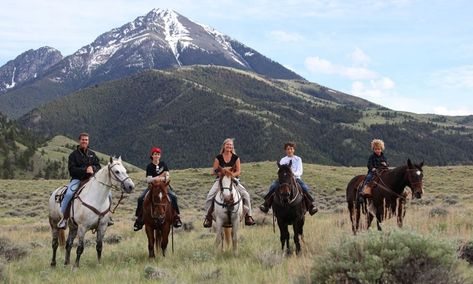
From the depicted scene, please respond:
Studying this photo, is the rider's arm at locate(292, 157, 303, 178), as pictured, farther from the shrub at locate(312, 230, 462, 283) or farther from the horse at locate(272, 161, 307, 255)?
the shrub at locate(312, 230, 462, 283)

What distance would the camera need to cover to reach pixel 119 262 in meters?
12.8

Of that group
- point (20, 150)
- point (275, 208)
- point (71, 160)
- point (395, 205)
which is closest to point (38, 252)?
point (71, 160)

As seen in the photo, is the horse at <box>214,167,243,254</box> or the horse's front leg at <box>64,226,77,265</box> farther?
the horse at <box>214,167,243,254</box>

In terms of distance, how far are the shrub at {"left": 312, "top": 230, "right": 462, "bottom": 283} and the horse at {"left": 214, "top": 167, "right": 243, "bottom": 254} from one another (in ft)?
20.0

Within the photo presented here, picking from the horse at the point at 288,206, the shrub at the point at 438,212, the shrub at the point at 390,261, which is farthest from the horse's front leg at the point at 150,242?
the shrub at the point at 438,212

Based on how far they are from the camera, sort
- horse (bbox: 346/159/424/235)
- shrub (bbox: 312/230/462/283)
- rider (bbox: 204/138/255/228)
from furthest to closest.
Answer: rider (bbox: 204/138/255/228) < horse (bbox: 346/159/424/235) < shrub (bbox: 312/230/462/283)

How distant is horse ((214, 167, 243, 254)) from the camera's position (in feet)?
43.7

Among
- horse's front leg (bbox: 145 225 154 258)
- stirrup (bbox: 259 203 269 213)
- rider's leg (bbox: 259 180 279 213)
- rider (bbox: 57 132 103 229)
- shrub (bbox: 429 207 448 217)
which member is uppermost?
rider (bbox: 57 132 103 229)

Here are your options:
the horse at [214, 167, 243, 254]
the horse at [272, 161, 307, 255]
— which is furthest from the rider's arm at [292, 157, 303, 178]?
the horse at [214, 167, 243, 254]

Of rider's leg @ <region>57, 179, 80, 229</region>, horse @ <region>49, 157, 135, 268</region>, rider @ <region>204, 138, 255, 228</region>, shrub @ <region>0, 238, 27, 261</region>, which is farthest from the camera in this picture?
shrub @ <region>0, 238, 27, 261</region>

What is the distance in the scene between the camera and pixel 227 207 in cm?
1347

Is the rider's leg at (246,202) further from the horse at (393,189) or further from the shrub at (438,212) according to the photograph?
the shrub at (438,212)

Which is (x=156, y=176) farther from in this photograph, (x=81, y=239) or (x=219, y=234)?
(x=81, y=239)

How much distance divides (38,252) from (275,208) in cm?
804
